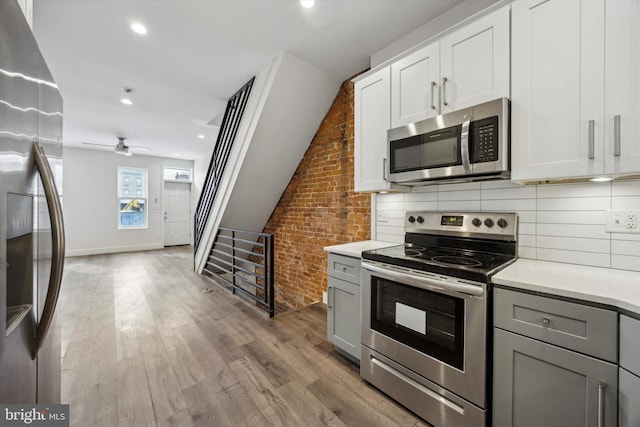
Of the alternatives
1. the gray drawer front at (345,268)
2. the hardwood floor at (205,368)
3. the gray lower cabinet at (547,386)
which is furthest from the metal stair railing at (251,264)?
the gray lower cabinet at (547,386)

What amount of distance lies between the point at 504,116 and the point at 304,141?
241 cm

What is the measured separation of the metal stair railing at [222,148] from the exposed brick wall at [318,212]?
3.22 ft

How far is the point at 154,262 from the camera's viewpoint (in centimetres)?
564

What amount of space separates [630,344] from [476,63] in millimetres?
1596

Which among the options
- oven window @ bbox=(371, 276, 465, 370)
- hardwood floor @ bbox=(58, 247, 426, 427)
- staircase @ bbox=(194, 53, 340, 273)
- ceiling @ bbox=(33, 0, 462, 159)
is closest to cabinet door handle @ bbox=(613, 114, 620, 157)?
oven window @ bbox=(371, 276, 465, 370)

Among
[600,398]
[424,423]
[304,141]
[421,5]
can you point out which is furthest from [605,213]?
[304,141]

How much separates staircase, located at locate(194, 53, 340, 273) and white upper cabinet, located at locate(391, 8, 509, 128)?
119cm

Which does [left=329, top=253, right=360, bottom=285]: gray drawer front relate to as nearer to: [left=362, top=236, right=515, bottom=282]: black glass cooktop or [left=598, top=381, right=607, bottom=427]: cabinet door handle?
[left=362, top=236, right=515, bottom=282]: black glass cooktop

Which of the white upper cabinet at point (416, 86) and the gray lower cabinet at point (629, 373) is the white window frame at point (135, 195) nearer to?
the white upper cabinet at point (416, 86)

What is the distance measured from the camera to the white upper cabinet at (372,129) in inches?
86.7

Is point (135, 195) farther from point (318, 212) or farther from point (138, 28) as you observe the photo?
point (318, 212)

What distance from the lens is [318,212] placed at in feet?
11.6

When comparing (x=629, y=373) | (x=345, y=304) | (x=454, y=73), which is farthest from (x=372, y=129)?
(x=629, y=373)

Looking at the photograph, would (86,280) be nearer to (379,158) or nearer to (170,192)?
(170,192)
